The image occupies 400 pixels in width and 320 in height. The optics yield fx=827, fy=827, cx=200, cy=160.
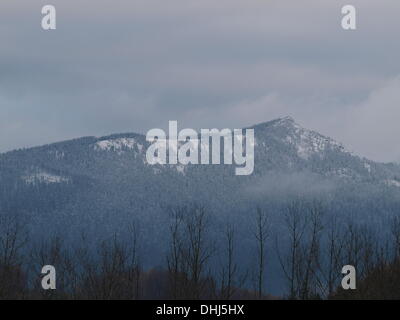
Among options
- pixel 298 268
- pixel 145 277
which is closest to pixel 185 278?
pixel 298 268
